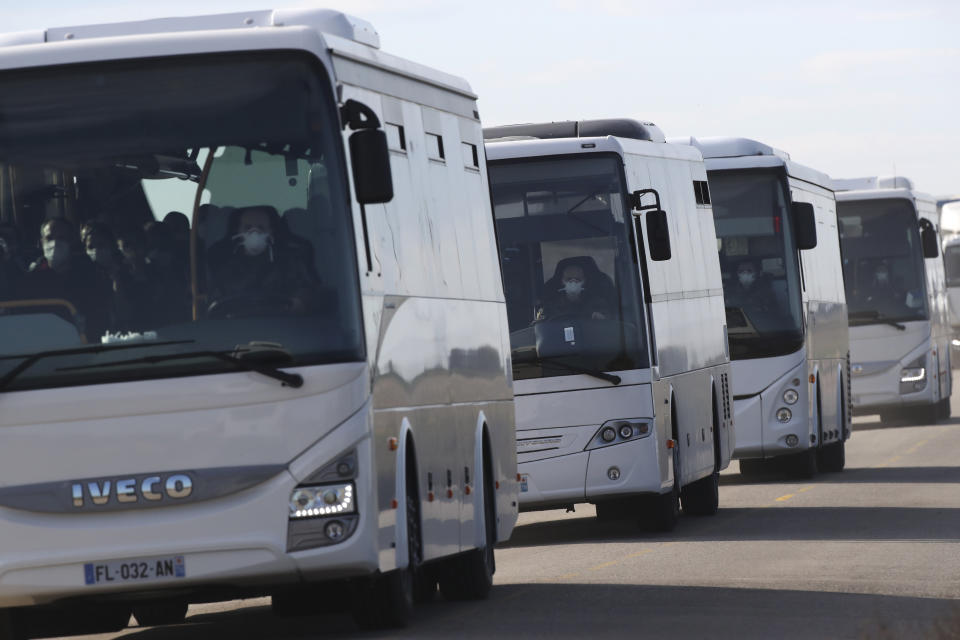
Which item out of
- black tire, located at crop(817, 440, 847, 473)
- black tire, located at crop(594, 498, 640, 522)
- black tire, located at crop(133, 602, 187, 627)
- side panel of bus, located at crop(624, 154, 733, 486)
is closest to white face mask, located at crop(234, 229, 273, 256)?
black tire, located at crop(133, 602, 187, 627)

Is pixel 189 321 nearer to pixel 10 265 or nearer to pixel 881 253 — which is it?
pixel 10 265

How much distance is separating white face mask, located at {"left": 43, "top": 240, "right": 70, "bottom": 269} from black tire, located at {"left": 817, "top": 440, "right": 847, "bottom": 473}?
20.3 m

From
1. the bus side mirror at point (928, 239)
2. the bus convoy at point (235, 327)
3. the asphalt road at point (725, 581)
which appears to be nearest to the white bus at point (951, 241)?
the bus side mirror at point (928, 239)

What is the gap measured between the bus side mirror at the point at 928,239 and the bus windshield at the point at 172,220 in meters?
28.1

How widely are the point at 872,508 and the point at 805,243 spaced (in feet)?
18.5

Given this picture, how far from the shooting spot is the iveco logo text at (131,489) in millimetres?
11273

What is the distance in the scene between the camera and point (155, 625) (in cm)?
1469

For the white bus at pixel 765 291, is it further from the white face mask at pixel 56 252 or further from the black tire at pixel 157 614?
the white face mask at pixel 56 252

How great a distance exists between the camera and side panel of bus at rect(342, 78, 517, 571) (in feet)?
40.3

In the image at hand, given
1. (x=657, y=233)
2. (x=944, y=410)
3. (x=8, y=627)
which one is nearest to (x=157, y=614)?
(x=8, y=627)

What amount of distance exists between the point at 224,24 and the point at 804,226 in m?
16.4

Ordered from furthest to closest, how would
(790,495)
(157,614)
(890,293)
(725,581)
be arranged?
(890,293), (790,495), (725,581), (157,614)

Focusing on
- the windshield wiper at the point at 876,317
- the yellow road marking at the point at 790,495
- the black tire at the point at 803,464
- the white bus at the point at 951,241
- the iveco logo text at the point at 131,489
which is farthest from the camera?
the white bus at the point at 951,241

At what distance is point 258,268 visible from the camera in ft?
37.8
